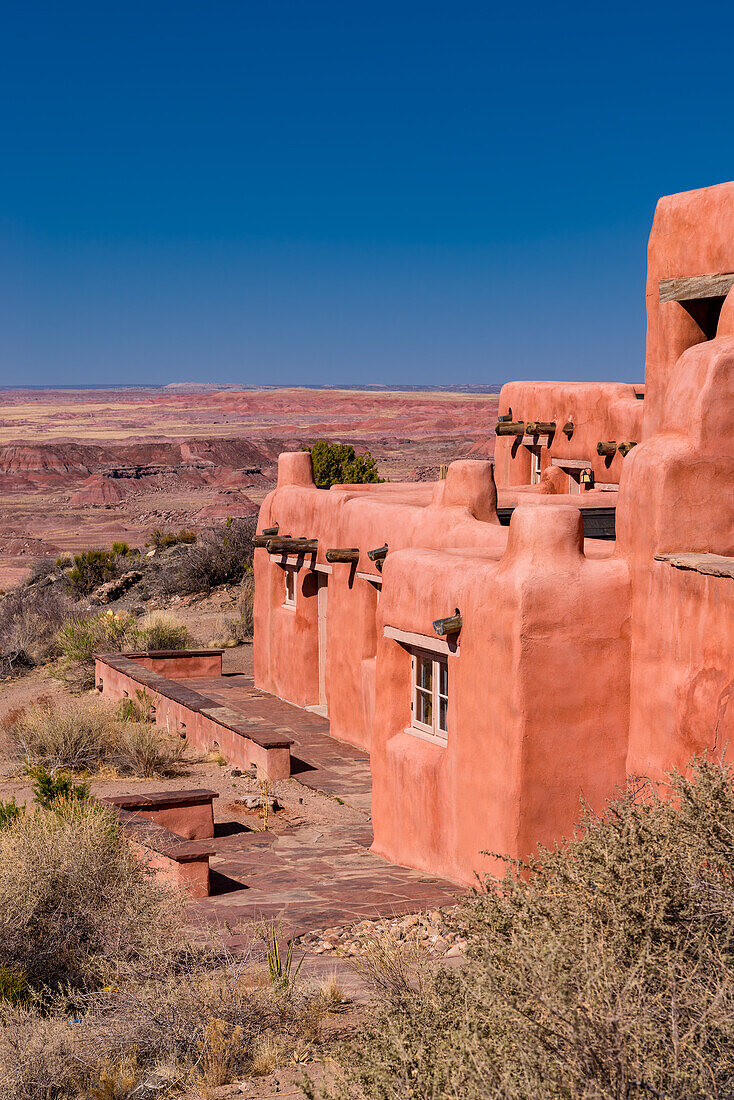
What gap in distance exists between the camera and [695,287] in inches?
372

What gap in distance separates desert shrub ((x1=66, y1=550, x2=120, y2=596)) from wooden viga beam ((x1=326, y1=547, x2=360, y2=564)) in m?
17.1

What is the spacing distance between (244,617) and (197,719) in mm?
9055

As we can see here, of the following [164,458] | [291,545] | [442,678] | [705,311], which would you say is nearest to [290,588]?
[291,545]

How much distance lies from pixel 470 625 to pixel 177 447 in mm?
89637

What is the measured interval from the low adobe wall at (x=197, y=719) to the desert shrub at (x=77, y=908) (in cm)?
530

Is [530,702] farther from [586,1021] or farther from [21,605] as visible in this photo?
[21,605]

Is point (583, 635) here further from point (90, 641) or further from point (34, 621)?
point (34, 621)

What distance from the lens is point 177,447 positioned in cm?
9625

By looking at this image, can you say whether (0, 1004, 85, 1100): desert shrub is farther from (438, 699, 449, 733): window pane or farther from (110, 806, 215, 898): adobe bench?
(438, 699, 449, 733): window pane

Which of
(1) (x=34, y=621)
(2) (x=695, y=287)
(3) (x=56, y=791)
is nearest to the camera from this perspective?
(2) (x=695, y=287)

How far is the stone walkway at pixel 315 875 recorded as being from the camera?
824 cm

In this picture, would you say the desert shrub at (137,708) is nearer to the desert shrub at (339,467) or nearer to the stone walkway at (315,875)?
the stone walkway at (315,875)

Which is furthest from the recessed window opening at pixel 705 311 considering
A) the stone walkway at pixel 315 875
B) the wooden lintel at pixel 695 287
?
the stone walkway at pixel 315 875

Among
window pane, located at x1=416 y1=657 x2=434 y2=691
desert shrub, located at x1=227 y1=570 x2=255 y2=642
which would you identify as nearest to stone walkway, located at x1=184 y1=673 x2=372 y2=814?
window pane, located at x1=416 y1=657 x2=434 y2=691
